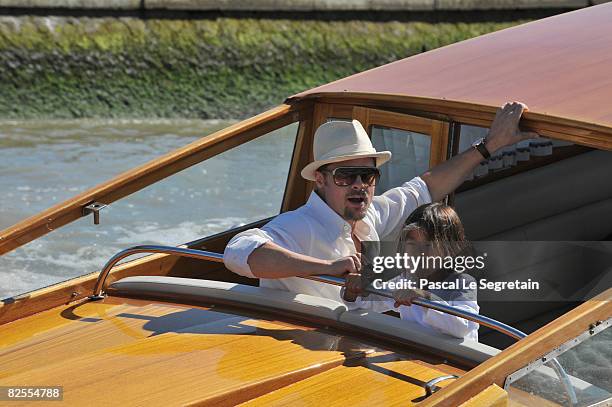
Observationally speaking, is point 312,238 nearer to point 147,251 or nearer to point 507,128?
point 147,251

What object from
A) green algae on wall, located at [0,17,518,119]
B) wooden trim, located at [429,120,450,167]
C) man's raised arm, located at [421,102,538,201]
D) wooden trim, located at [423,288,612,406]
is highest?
green algae on wall, located at [0,17,518,119]

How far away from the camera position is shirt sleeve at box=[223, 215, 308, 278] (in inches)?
121

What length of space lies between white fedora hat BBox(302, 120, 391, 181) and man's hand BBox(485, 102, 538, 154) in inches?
14.2

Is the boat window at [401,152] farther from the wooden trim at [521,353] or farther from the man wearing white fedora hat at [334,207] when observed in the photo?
the wooden trim at [521,353]

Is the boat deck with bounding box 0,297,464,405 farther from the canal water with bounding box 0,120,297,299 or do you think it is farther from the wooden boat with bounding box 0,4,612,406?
the canal water with bounding box 0,120,297,299

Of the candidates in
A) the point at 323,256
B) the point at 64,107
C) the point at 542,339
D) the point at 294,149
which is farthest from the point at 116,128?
the point at 542,339

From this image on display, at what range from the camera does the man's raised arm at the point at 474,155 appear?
131 inches

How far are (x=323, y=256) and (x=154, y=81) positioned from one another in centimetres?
994

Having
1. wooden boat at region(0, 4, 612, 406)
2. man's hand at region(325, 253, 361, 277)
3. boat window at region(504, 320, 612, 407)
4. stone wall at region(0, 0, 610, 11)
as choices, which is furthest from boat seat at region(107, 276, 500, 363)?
Answer: stone wall at region(0, 0, 610, 11)

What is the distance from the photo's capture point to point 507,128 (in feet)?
11.0

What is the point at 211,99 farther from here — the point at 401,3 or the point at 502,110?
the point at 502,110

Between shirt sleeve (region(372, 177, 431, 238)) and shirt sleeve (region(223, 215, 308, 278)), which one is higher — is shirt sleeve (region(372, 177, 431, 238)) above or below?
above

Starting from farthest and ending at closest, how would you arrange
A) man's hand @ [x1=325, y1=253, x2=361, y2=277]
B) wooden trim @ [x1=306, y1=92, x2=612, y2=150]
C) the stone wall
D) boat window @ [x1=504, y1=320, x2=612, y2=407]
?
the stone wall, wooden trim @ [x1=306, y1=92, x2=612, y2=150], man's hand @ [x1=325, y1=253, x2=361, y2=277], boat window @ [x1=504, y1=320, x2=612, y2=407]

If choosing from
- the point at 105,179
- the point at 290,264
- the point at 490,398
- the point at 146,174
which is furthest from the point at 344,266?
the point at 105,179
